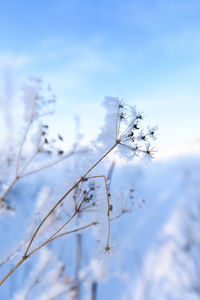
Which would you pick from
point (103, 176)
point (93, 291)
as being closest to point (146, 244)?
point (93, 291)

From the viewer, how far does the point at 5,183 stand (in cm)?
108

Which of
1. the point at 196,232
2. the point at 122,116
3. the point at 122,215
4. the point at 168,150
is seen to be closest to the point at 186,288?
the point at 196,232

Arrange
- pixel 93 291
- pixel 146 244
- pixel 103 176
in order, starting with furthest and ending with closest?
pixel 146 244
pixel 93 291
pixel 103 176

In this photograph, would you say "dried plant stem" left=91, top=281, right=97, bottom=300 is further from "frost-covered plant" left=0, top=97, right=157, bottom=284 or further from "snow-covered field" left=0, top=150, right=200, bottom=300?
"frost-covered plant" left=0, top=97, right=157, bottom=284

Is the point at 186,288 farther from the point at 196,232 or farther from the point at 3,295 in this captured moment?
the point at 3,295

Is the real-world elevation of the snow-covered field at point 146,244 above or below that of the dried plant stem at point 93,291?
above

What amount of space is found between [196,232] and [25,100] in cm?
640

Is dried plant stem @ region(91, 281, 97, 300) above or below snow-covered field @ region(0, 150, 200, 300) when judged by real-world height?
below

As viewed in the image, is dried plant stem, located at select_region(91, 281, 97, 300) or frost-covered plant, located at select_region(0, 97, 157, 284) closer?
frost-covered plant, located at select_region(0, 97, 157, 284)

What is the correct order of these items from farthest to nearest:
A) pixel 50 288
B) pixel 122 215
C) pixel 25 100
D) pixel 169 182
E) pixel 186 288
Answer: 1. pixel 169 182
2. pixel 186 288
3. pixel 50 288
4. pixel 25 100
5. pixel 122 215

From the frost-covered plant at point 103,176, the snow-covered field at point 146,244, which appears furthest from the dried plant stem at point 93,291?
the frost-covered plant at point 103,176

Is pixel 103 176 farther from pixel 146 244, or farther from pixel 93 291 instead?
pixel 146 244

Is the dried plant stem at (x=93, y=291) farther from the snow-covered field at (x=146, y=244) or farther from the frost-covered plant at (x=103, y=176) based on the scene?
the frost-covered plant at (x=103, y=176)

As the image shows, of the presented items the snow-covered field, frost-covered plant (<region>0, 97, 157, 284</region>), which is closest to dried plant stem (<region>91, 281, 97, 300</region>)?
the snow-covered field
